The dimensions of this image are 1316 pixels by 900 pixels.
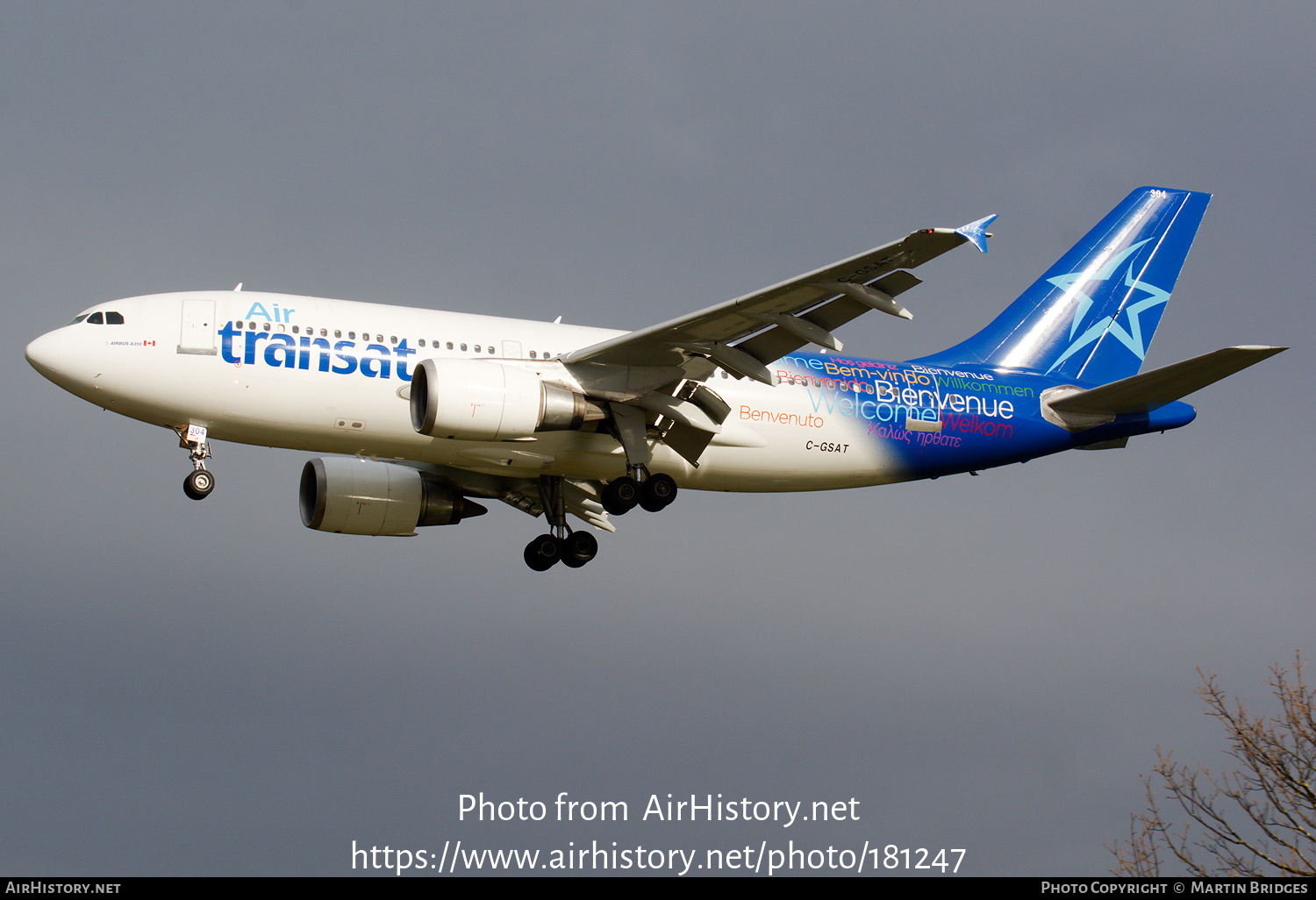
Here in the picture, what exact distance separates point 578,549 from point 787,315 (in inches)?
323

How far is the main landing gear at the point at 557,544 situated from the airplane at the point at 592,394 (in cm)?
4

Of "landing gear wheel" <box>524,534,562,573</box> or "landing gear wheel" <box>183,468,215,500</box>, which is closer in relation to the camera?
"landing gear wheel" <box>183,468,215,500</box>

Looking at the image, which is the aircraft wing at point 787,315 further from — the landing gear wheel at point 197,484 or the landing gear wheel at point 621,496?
the landing gear wheel at point 197,484

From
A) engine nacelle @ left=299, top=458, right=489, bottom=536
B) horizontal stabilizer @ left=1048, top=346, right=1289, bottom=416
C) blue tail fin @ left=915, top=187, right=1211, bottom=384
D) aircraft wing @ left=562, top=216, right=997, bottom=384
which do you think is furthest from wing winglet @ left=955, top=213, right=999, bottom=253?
engine nacelle @ left=299, top=458, right=489, bottom=536

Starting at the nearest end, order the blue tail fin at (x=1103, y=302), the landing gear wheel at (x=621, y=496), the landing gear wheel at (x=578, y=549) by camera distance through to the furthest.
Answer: the landing gear wheel at (x=621, y=496)
the landing gear wheel at (x=578, y=549)
the blue tail fin at (x=1103, y=302)

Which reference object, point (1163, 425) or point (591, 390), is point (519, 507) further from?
point (1163, 425)

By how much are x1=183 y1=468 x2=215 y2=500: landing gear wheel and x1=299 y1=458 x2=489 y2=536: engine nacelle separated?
4.46m

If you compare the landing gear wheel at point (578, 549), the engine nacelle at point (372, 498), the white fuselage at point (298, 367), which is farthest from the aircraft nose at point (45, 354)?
the landing gear wheel at point (578, 549)

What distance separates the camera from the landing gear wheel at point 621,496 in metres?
27.0

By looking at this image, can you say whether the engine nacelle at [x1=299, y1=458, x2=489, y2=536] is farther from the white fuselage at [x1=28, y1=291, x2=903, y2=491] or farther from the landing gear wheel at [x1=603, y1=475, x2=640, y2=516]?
the landing gear wheel at [x1=603, y1=475, x2=640, y2=516]

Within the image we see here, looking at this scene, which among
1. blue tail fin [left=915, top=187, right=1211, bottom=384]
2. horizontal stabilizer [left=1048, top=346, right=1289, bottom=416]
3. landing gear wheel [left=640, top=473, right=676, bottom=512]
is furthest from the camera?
blue tail fin [left=915, top=187, right=1211, bottom=384]

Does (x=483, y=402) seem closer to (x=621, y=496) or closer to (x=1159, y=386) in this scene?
(x=621, y=496)

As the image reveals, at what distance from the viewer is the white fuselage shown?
2511 cm

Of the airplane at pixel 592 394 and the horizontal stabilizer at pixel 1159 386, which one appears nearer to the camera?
the airplane at pixel 592 394
